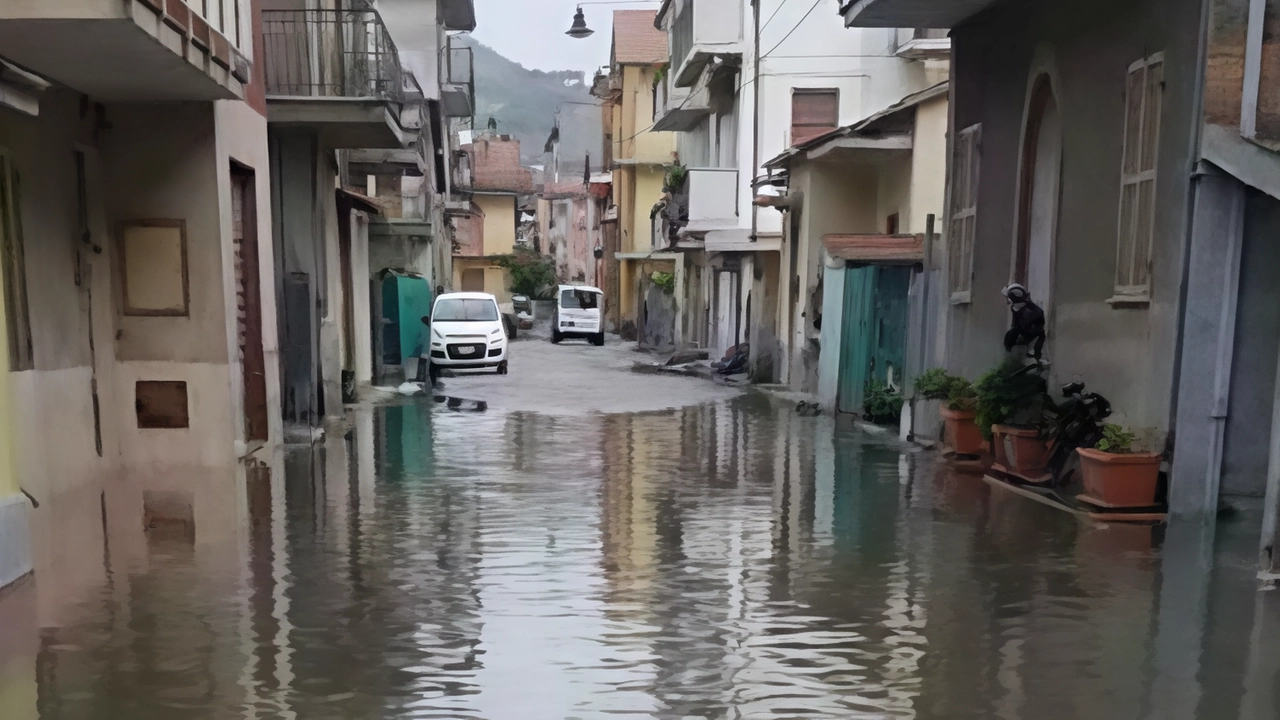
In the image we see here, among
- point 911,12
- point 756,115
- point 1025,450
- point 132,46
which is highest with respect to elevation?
point 756,115

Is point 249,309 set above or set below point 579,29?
below

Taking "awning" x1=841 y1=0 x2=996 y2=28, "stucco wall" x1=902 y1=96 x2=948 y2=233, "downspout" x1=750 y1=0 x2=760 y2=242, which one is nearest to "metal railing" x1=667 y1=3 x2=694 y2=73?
"downspout" x1=750 y1=0 x2=760 y2=242

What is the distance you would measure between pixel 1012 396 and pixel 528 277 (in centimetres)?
4907

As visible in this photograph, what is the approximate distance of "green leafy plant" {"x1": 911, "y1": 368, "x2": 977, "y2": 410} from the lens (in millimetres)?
11727

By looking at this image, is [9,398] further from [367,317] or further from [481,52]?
[481,52]

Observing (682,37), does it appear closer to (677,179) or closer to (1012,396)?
(677,179)

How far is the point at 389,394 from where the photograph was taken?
768 inches

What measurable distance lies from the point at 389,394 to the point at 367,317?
7.19 ft

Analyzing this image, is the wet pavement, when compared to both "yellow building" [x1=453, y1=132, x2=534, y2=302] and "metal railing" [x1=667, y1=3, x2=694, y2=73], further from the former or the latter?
"yellow building" [x1=453, y1=132, x2=534, y2=302]

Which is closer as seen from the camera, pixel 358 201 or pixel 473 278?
pixel 358 201

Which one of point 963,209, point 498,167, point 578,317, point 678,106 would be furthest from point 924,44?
point 498,167

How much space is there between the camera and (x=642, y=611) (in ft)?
20.6

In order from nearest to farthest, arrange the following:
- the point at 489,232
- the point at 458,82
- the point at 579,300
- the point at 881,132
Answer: the point at 881,132 → the point at 458,82 → the point at 579,300 → the point at 489,232

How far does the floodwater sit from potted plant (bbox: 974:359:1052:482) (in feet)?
1.57
